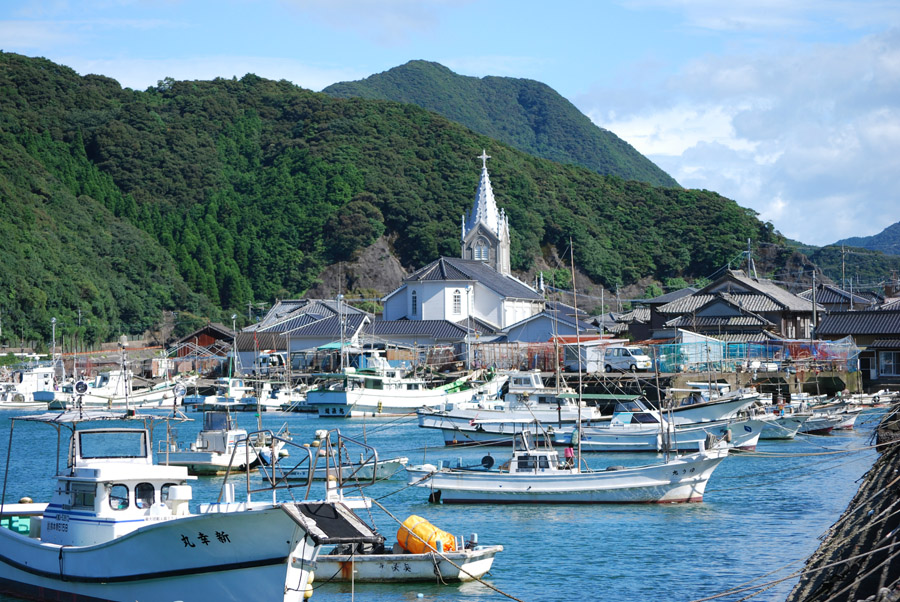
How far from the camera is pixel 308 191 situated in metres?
147

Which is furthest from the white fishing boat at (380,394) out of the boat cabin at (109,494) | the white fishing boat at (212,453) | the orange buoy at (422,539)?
the boat cabin at (109,494)

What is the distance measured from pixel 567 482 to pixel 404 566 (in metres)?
9.26

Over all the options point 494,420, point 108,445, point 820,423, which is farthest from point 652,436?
point 108,445

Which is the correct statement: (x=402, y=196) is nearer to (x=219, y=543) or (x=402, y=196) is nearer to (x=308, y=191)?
(x=308, y=191)

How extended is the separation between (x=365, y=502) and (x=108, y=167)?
145 metres

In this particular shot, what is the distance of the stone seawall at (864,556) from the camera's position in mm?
10148

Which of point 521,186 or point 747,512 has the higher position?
point 521,186

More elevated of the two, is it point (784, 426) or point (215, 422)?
point (215, 422)

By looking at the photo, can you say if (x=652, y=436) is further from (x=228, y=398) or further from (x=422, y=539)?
(x=228, y=398)

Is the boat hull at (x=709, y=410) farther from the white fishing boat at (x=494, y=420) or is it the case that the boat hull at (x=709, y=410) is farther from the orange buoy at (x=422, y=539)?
the orange buoy at (x=422, y=539)

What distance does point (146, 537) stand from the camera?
16672mm

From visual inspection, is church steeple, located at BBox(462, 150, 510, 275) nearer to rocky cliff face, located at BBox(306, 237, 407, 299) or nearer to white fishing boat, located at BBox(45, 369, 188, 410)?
rocky cliff face, located at BBox(306, 237, 407, 299)

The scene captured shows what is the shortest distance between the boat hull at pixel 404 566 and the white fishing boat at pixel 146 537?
3.58 m

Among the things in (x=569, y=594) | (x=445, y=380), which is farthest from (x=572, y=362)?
(x=569, y=594)
